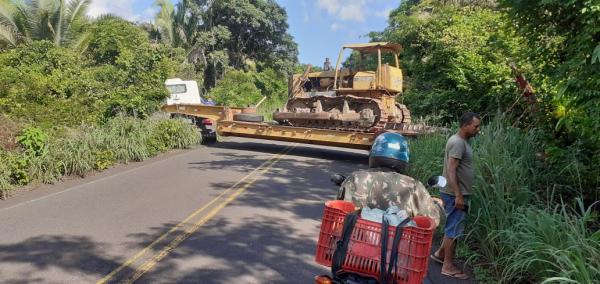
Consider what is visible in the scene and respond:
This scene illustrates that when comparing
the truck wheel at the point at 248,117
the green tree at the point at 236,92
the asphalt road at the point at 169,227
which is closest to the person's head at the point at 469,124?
the asphalt road at the point at 169,227

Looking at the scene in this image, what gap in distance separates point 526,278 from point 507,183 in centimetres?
146

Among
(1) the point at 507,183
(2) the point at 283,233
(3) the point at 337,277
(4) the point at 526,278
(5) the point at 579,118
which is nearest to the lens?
(3) the point at 337,277

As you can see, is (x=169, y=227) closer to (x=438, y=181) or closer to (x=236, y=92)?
(x=438, y=181)

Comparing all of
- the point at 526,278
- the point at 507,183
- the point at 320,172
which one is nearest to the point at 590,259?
the point at 526,278

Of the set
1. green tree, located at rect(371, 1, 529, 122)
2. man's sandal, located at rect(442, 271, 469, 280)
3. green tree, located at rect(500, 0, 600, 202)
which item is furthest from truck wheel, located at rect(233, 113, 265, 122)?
man's sandal, located at rect(442, 271, 469, 280)

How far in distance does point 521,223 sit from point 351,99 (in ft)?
34.9

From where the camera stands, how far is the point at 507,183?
18.4ft

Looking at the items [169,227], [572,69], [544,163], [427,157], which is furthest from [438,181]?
[427,157]

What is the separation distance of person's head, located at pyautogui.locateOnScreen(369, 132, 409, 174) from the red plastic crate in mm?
455

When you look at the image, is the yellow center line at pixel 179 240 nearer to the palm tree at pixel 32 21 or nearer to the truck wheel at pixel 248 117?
the truck wheel at pixel 248 117

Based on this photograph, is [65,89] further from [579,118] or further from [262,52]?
[262,52]

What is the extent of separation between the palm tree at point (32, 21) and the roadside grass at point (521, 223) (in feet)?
70.9

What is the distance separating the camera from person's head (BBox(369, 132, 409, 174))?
315 cm

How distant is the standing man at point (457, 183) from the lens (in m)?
4.72
